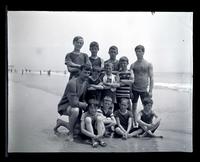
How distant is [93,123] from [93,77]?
0.37 meters

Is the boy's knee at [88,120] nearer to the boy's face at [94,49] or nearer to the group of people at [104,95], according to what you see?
the group of people at [104,95]

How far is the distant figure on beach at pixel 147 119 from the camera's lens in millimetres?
2484

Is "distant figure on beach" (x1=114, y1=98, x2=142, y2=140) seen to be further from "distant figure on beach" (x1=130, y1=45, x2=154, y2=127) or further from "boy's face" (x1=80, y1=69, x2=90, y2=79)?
"boy's face" (x1=80, y1=69, x2=90, y2=79)

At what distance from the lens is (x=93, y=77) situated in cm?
243

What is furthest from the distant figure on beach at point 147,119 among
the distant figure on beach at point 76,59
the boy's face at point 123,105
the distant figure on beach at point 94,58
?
the distant figure on beach at point 76,59

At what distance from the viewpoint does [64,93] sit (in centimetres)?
244

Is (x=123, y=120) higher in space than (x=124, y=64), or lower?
lower

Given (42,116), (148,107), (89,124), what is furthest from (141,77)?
(42,116)

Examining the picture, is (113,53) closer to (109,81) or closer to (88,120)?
(109,81)

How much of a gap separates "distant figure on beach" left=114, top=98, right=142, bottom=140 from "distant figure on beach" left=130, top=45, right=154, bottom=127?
0.17 ft

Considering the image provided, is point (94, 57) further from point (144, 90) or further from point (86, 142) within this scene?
point (86, 142)

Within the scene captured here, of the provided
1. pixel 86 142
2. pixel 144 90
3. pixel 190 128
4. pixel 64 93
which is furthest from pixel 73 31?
pixel 190 128

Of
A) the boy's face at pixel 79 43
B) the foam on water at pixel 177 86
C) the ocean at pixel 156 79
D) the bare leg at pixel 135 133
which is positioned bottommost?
the bare leg at pixel 135 133

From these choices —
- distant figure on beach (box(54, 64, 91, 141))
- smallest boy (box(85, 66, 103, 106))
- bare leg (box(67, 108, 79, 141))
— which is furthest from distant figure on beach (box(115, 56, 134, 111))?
bare leg (box(67, 108, 79, 141))
